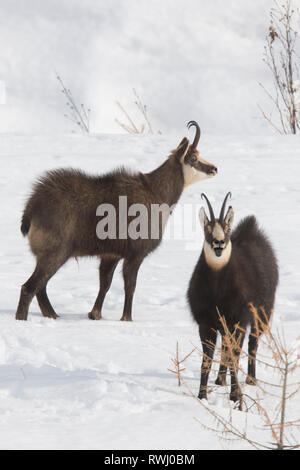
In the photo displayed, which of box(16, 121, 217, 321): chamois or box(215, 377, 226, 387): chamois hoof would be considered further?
box(16, 121, 217, 321): chamois

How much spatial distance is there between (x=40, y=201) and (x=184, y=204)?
15.3 feet

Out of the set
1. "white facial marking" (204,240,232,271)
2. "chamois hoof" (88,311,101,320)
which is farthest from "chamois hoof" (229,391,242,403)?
"chamois hoof" (88,311,101,320)

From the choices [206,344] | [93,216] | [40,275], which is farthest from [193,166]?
[206,344]

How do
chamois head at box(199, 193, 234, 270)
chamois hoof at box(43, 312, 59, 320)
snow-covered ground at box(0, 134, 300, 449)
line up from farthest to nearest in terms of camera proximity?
1. chamois hoof at box(43, 312, 59, 320)
2. chamois head at box(199, 193, 234, 270)
3. snow-covered ground at box(0, 134, 300, 449)

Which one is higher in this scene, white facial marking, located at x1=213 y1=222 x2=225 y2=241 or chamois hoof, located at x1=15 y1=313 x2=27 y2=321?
white facial marking, located at x1=213 y1=222 x2=225 y2=241

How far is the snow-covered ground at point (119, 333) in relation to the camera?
3.67 m

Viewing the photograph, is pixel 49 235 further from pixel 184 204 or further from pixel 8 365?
pixel 184 204

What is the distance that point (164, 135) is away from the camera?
47.2 ft

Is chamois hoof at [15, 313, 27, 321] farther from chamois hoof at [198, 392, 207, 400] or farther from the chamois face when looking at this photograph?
chamois hoof at [198, 392, 207, 400]

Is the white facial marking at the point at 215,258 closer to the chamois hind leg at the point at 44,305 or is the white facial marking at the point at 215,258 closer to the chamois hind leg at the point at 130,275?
the chamois hind leg at the point at 130,275

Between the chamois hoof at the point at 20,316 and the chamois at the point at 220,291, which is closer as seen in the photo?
the chamois at the point at 220,291

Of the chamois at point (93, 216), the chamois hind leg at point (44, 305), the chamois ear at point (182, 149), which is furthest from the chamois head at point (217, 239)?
the chamois ear at point (182, 149)

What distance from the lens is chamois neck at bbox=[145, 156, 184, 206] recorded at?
7.11 m

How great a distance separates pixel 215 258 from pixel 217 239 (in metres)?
0.15
